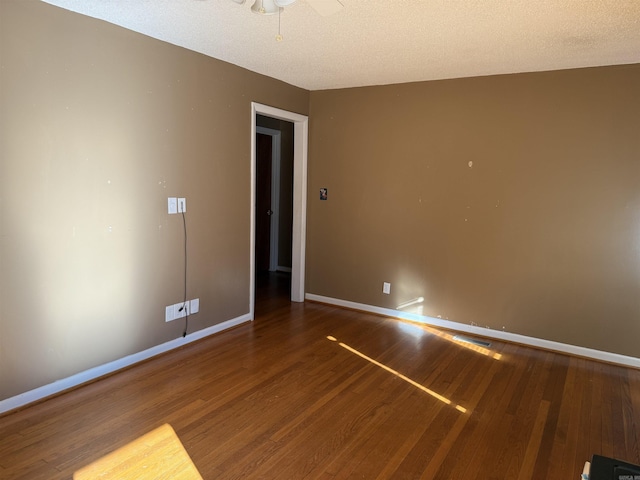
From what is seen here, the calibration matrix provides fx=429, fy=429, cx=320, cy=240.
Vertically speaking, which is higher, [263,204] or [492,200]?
[492,200]


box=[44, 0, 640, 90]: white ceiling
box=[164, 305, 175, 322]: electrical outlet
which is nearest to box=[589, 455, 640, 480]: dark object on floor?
box=[44, 0, 640, 90]: white ceiling

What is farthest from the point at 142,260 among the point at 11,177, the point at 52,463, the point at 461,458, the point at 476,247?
the point at 476,247

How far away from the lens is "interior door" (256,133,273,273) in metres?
6.71

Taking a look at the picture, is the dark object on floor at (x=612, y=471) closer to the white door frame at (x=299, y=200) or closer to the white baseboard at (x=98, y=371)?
the white baseboard at (x=98, y=371)

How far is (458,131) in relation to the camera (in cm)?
413

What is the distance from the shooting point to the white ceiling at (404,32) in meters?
2.49

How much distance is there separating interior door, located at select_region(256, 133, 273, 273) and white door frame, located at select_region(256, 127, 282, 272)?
1.9 inches

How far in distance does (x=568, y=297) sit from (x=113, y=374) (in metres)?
3.74

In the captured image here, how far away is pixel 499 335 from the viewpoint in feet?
13.3

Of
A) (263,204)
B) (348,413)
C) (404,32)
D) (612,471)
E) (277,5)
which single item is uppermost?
(404,32)

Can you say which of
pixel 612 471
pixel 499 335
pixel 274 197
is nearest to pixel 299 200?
pixel 274 197

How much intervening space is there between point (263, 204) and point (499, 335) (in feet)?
13.4

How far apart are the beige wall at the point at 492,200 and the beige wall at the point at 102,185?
140cm

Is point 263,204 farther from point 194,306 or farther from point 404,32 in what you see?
point 404,32
